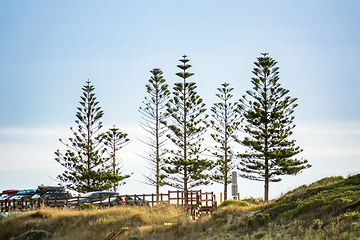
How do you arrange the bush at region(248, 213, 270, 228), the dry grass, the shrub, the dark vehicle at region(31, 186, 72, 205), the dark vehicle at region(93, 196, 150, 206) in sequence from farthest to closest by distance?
the dark vehicle at region(31, 186, 72, 205) → the dark vehicle at region(93, 196, 150, 206) → the dry grass → the bush at region(248, 213, 270, 228) → the shrub

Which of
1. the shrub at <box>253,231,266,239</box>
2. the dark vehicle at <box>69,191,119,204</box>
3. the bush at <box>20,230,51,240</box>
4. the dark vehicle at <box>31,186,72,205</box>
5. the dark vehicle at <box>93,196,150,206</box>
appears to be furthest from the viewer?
the dark vehicle at <box>31,186,72,205</box>

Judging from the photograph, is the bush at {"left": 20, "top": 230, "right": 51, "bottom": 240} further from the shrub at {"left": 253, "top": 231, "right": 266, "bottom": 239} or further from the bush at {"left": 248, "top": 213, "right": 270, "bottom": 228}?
the shrub at {"left": 253, "top": 231, "right": 266, "bottom": 239}

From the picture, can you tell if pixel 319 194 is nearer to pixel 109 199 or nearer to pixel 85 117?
pixel 109 199

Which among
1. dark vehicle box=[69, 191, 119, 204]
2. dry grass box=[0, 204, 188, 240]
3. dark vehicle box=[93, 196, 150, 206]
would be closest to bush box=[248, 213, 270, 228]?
dry grass box=[0, 204, 188, 240]

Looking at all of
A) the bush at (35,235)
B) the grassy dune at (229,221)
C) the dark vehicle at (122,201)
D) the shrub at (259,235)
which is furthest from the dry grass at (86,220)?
the shrub at (259,235)

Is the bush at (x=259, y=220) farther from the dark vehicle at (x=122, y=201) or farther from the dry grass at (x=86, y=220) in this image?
the dark vehicle at (x=122, y=201)

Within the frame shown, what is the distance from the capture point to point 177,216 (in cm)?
2477

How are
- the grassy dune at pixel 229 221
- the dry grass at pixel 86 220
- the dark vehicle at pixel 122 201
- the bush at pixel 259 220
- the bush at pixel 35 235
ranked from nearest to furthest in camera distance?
1. the grassy dune at pixel 229 221
2. the bush at pixel 259 220
3. the dry grass at pixel 86 220
4. the bush at pixel 35 235
5. the dark vehicle at pixel 122 201

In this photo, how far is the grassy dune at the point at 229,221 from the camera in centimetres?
1792

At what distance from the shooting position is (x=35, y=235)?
24484mm

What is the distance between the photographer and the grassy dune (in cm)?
1792

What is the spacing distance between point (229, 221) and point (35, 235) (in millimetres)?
9781

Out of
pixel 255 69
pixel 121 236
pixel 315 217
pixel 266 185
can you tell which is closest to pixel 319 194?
pixel 315 217

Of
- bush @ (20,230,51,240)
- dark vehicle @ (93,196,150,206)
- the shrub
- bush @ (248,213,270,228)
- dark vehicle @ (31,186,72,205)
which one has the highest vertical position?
dark vehicle @ (31,186,72,205)
